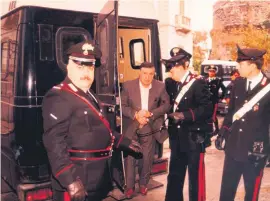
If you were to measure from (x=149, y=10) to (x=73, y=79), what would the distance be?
273 cm

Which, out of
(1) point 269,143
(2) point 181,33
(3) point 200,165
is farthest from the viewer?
(2) point 181,33

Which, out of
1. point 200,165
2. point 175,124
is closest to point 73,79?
point 175,124

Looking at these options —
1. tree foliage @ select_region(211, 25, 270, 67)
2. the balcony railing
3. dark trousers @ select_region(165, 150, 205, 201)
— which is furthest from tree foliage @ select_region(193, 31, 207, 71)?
dark trousers @ select_region(165, 150, 205, 201)

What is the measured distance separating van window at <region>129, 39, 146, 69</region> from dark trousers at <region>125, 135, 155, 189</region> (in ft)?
5.93

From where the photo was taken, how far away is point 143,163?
479 cm

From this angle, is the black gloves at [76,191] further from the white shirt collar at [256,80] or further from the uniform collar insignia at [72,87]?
the white shirt collar at [256,80]

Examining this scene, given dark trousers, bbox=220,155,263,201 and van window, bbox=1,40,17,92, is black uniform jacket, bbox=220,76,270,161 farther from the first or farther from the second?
van window, bbox=1,40,17,92

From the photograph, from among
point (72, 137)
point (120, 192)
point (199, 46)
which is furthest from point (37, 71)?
point (199, 46)

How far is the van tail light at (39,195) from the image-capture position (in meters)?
3.82

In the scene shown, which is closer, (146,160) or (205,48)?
(146,160)

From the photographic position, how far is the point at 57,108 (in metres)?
2.50

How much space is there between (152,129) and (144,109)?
13.2 inches

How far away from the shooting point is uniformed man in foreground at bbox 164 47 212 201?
3863mm

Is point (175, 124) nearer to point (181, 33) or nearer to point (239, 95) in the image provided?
point (239, 95)
